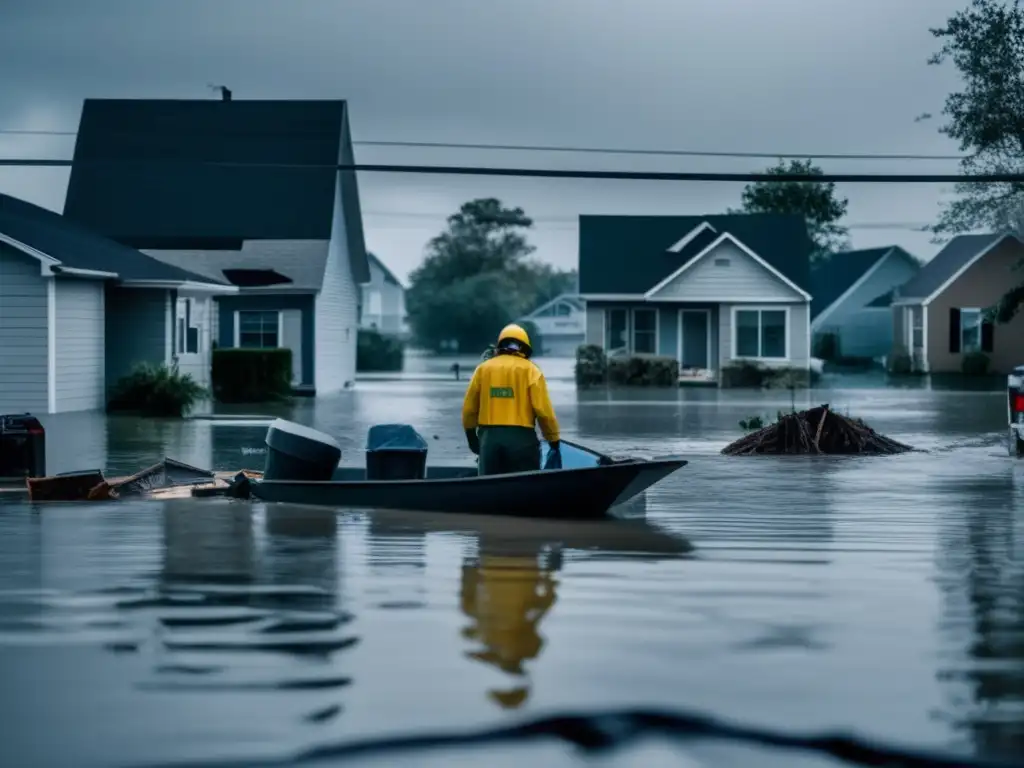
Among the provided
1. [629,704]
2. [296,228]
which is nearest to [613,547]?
[629,704]

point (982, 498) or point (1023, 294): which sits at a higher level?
point (1023, 294)

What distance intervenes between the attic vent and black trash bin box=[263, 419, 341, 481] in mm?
31345

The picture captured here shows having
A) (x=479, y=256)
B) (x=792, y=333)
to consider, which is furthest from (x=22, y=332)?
(x=479, y=256)

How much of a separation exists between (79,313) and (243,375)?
6893mm

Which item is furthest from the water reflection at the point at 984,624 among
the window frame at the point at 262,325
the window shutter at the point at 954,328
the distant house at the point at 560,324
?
the distant house at the point at 560,324

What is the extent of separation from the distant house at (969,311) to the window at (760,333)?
10306mm

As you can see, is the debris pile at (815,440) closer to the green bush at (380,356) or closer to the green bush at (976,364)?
the green bush at (976,364)

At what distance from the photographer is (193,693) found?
8930mm

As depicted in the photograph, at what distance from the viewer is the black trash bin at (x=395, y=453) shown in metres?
18.4

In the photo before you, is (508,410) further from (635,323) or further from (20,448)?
(635,323)

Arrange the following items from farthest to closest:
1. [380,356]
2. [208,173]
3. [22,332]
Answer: [380,356], [208,173], [22,332]

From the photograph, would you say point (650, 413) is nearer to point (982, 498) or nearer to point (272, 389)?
point (272, 389)

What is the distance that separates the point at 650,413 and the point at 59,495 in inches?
863

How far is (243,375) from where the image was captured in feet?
147
